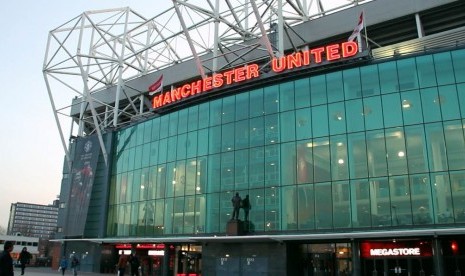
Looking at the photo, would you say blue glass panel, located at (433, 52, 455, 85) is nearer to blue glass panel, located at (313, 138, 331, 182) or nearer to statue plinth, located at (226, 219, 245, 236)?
blue glass panel, located at (313, 138, 331, 182)

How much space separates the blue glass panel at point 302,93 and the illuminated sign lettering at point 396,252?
11.7m

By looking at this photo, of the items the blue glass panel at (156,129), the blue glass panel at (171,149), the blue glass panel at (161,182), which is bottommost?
the blue glass panel at (161,182)

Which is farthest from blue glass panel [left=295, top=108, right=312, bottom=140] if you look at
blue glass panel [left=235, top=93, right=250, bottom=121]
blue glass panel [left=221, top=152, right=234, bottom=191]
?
blue glass panel [left=221, top=152, right=234, bottom=191]

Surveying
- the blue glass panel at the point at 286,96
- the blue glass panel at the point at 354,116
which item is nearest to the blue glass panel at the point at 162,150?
the blue glass panel at the point at 286,96

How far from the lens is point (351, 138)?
32.5m

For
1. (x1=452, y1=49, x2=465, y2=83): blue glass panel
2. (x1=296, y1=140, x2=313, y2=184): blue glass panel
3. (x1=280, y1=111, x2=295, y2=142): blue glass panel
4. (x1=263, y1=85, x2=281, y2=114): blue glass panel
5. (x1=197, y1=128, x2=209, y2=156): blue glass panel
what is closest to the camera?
(x1=452, y1=49, x2=465, y2=83): blue glass panel

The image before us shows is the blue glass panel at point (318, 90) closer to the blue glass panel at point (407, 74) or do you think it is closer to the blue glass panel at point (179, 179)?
the blue glass panel at point (407, 74)

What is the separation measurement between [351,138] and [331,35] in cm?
1526

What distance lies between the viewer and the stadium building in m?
29.6

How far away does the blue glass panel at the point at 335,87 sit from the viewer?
3378 centimetres

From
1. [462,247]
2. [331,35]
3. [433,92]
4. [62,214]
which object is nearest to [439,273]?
[462,247]

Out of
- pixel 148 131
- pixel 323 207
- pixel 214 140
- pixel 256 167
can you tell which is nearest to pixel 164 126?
pixel 148 131

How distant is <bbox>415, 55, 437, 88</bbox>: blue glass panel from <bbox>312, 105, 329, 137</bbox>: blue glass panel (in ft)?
22.6

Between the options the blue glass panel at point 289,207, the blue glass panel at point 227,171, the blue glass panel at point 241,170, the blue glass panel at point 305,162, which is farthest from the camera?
the blue glass panel at point 227,171
